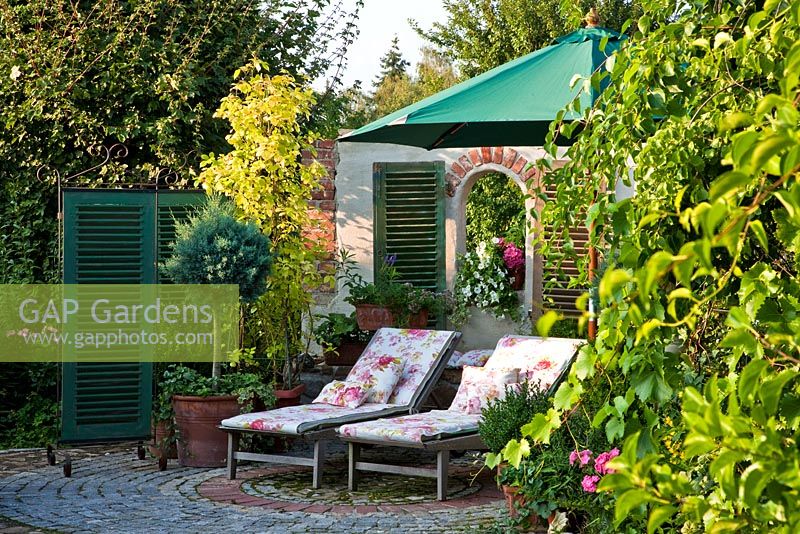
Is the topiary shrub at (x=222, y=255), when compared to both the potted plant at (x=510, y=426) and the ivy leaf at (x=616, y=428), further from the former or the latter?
the ivy leaf at (x=616, y=428)

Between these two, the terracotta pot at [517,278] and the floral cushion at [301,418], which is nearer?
the floral cushion at [301,418]

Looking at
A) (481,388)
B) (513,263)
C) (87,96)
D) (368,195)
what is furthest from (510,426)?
(87,96)

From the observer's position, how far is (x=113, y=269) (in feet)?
25.5

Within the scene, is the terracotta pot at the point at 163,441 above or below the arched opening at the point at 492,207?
below

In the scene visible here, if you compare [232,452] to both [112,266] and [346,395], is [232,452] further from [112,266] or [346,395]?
[112,266]

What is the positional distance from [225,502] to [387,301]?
269 cm

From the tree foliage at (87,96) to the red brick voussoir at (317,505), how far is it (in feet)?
9.50

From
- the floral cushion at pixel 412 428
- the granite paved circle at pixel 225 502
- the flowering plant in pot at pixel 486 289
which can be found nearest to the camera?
the granite paved circle at pixel 225 502

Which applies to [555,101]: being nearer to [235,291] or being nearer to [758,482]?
[235,291]

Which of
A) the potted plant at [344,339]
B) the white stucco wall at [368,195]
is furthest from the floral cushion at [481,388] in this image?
the white stucco wall at [368,195]

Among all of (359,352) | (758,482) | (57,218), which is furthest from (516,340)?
(758,482)

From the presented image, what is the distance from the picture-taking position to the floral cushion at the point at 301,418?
6266 millimetres

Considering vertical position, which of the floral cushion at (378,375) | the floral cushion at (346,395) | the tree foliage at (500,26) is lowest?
the floral cushion at (346,395)

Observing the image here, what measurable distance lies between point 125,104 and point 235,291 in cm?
238
